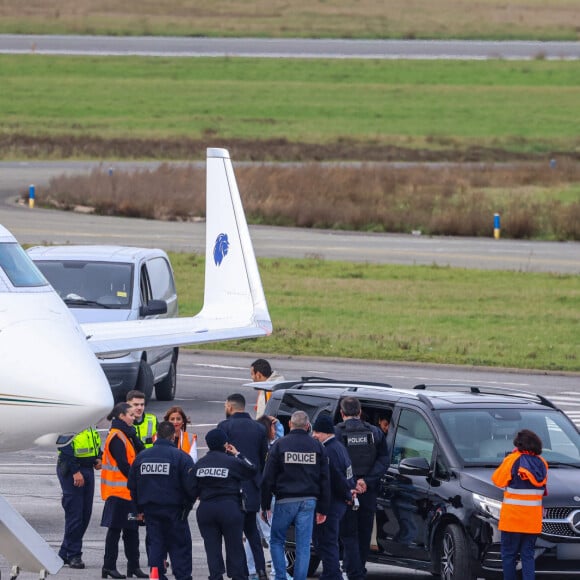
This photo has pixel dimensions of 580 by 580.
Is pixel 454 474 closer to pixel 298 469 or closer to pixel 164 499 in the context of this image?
pixel 298 469

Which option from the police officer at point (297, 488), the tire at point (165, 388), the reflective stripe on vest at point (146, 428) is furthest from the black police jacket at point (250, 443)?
the tire at point (165, 388)

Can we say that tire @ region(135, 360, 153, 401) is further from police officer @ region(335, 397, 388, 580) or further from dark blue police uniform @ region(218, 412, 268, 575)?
police officer @ region(335, 397, 388, 580)

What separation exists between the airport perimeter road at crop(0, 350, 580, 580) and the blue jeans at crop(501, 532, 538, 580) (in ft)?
8.02

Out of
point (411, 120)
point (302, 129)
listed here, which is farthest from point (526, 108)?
point (302, 129)

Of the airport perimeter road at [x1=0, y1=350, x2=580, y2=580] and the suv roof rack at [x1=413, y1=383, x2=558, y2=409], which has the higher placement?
the suv roof rack at [x1=413, y1=383, x2=558, y2=409]

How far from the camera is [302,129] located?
88.8 metres

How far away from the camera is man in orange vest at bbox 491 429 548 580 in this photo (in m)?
13.6

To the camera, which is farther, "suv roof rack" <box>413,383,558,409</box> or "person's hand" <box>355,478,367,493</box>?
"suv roof rack" <box>413,383,558,409</box>

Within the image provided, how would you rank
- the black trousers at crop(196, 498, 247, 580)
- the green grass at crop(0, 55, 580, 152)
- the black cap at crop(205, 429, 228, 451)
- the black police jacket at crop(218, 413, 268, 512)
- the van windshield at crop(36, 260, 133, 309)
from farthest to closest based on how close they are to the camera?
the green grass at crop(0, 55, 580, 152) → the van windshield at crop(36, 260, 133, 309) → the black police jacket at crop(218, 413, 268, 512) → the black cap at crop(205, 429, 228, 451) → the black trousers at crop(196, 498, 247, 580)

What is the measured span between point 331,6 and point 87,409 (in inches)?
4754

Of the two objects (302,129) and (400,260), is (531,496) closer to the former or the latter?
(400,260)

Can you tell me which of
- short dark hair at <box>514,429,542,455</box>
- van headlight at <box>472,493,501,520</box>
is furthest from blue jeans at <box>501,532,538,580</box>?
short dark hair at <box>514,429,542,455</box>

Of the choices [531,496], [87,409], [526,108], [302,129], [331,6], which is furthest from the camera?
[331,6]

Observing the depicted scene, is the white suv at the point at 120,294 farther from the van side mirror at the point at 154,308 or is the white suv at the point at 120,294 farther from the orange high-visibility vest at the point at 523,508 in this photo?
the orange high-visibility vest at the point at 523,508
